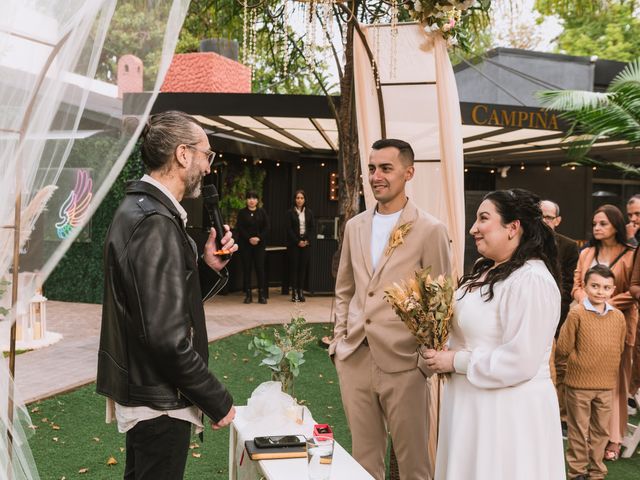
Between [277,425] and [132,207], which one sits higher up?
[132,207]

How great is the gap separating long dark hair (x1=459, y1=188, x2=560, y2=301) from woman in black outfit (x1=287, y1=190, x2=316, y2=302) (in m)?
9.86

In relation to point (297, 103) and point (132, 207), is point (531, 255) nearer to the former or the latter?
point (132, 207)

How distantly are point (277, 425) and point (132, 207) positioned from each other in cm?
144

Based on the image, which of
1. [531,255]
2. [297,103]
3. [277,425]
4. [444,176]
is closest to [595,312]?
[444,176]

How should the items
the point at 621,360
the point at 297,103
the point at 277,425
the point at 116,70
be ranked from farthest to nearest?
1. the point at 297,103
2. the point at 621,360
3. the point at 277,425
4. the point at 116,70

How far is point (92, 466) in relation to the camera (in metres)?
4.33

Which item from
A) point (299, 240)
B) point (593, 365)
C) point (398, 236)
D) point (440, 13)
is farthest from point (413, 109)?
point (299, 240)

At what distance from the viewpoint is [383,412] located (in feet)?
10.9

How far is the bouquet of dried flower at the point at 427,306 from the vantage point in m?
2.60

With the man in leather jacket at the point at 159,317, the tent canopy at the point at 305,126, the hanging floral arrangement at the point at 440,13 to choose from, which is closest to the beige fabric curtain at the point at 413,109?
the hanging floral arrangement at the point at 440,13

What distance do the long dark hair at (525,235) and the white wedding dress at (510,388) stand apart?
40 mm

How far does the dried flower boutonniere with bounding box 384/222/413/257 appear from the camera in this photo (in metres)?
3.22

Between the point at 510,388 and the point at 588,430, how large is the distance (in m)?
2.35

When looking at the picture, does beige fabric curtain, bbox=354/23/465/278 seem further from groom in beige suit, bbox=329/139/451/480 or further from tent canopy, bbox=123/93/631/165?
tent canopy, bbox=123/93/631/165
